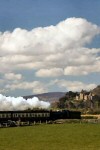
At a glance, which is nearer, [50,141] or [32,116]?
[50,141]

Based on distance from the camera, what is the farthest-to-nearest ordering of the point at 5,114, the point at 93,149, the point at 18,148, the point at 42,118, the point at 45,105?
the point at 45,105 < the point at 42,118 < the point at 5,114 < the point at 18,148 < the point at 93,149

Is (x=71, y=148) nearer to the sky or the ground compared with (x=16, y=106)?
nearer to the ground

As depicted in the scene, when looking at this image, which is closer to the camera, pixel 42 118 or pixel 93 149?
pixel 93 149

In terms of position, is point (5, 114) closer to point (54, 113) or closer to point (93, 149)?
point (54, 113)

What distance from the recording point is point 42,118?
116 m

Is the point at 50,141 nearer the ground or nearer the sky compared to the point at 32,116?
nearer the ground

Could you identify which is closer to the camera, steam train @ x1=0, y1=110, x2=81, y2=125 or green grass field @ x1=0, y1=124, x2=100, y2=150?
green grass field @ x1=0, y1=124, x2=100, y2=150

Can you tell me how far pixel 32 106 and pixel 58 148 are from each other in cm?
12321

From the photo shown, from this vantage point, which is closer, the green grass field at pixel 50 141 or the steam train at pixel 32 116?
the green grass field at pixel 50 141

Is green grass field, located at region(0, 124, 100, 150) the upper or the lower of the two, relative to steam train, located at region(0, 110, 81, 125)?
lower

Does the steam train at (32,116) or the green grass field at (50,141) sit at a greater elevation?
the steam train at (32,116)

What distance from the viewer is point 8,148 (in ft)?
109

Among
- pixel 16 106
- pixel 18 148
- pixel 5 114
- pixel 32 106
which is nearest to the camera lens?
pixel 18 148

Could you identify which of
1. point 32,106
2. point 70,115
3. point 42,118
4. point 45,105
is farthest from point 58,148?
point 45,105
